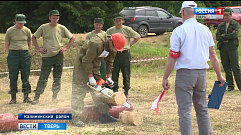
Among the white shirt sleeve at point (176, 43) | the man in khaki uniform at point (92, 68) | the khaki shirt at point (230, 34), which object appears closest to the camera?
the white shirt sleeve at point (176, 43)

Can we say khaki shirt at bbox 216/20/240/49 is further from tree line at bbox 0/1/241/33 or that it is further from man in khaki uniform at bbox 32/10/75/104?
tree line at bbox 0/1/241/33

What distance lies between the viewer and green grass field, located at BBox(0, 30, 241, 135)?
6.51 m

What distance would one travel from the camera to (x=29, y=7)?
3038 centimetres

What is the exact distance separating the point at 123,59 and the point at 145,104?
3.83ft

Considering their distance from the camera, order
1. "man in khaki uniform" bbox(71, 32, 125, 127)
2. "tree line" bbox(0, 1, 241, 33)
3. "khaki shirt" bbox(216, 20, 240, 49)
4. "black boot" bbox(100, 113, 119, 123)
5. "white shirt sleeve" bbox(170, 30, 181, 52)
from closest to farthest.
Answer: "white shirt sleeve" bbox(170, 30, 181, 52) < "man in khaki uniform" bbox(71, 32, 125, 127) < "black boot" bbox(100, 113, 119, 123) < "khaki shirt" bbox(216, 20, 240, 49) < "tree line" bbox(0, 1, 241, 33)

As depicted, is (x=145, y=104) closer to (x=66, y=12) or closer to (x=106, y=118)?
(x=106, y=118)

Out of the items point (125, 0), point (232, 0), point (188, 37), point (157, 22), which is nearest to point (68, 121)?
point (188, 37)

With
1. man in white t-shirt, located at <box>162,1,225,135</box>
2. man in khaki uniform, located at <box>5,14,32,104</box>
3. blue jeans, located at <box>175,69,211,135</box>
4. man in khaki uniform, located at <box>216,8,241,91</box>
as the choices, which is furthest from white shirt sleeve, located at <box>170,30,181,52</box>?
man in khaki uniform, located at <box>216,8,241,91</box>

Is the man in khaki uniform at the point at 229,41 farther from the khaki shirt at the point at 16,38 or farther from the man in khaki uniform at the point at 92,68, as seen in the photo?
the khaki shirt at the point at 16,38

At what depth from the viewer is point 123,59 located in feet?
30.4

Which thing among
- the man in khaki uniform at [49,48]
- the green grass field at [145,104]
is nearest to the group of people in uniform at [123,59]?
the man in khaki uniform at [49,48]

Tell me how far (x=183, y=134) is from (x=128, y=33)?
4.41 metres

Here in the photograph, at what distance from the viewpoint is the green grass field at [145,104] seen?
6512 millimetres

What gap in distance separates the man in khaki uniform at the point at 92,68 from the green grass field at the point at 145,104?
27cm
